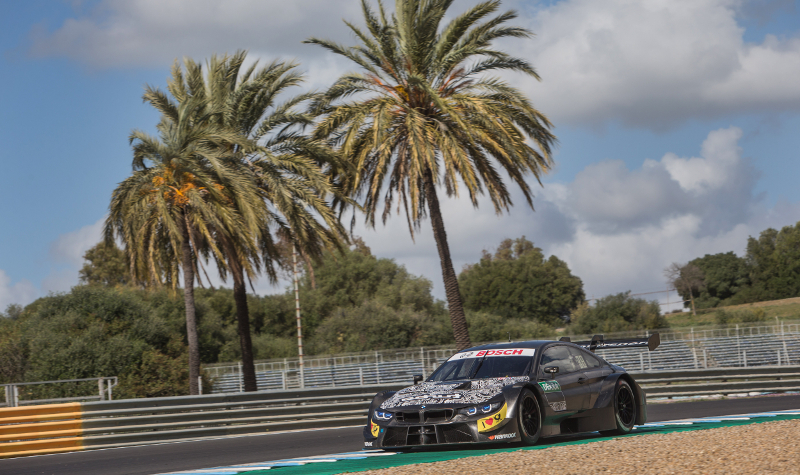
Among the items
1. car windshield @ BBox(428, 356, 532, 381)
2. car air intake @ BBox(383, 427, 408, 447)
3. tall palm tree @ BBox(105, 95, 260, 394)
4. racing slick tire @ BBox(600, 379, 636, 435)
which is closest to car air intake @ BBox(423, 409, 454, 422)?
car air intake @ BBox(383, 427, 408, 447)

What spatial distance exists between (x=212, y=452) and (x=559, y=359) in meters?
5.53

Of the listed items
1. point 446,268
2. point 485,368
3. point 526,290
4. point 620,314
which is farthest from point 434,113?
point 526,290

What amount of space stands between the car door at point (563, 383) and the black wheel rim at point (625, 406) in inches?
31.6

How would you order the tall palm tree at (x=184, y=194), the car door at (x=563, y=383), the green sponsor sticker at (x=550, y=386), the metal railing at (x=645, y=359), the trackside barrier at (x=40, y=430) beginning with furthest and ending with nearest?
the metal railing at (x=645, y=359) < the tall palm tree at (x=184, y=194) < the trackside barrier at (x=40, y=430) < the car door at (x=563, y=383) < the green sponsor sticker at (x=550, y=386)

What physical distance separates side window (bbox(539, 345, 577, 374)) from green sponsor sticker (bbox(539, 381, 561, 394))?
270mm

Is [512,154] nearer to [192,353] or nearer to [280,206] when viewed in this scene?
[280,206]

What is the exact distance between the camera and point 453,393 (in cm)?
905

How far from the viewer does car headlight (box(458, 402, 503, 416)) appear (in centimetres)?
882

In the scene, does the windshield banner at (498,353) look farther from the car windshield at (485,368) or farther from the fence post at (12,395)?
the fence post at (12,395)

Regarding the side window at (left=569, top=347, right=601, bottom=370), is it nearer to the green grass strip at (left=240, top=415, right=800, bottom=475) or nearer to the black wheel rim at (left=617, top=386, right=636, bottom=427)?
the black wheel rim at (left=617, top=386, right=636, bottom=427)

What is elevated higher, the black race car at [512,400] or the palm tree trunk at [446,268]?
the palm tree trunk at [446,268]

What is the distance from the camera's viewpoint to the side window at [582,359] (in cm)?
1046

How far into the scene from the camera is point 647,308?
63094 millimetres

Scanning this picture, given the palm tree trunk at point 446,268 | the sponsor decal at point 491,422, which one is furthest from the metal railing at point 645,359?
the sponsor decal at point 491,422
